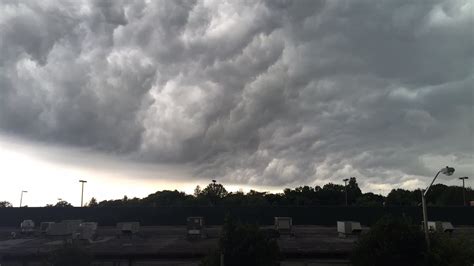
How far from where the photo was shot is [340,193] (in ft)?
584

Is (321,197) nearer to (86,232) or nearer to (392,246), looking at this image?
(86,232)

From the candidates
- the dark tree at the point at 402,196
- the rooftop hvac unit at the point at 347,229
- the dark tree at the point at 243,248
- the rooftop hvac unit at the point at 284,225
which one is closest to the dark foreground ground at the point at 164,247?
the rooftop hvac unit at the point at 347,229

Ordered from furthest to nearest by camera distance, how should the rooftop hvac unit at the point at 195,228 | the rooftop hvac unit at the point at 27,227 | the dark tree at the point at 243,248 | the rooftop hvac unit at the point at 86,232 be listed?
the rooftop hvac unit at the point at 27,227 < the rooftop hvac unit at the point at 195,228 < the rooftop hvac unit at the point at 86,232 < the dark tree at the point at 243,248

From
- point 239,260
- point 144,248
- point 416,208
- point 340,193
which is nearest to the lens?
point 239,260

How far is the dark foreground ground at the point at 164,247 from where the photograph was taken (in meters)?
51.8

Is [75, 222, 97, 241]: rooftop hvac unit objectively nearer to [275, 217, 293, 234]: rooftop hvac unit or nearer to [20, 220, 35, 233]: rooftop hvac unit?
[20, 220, 35, 233]: rooftop hvac unit

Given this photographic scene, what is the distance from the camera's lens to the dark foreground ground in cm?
5181

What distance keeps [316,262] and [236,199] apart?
11148cm

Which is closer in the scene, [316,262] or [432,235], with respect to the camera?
[432,235]

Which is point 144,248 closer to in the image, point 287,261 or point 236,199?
point 287,261

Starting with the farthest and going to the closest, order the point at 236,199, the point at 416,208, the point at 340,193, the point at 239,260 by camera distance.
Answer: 1. the point at 340,193
2. the point at 236,199
3. the point at 416,208
4. the point at 239,260

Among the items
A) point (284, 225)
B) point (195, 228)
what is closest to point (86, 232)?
point (195, 228)

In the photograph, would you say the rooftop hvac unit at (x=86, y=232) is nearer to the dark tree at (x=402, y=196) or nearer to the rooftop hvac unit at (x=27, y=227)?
the rooftop hvac unit at (x=27, y=227)

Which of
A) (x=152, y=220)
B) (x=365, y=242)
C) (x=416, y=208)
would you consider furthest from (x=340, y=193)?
(x=365, y=242)
